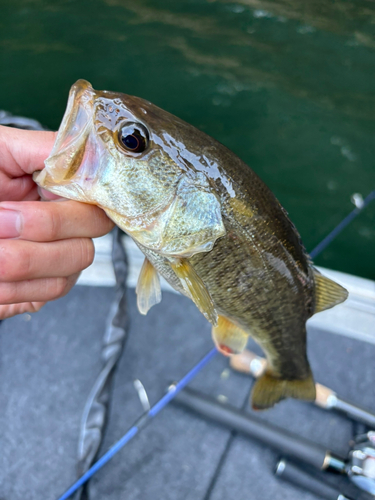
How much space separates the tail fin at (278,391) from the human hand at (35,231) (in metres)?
0.93

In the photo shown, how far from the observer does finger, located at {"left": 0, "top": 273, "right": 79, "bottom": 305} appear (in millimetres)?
1005

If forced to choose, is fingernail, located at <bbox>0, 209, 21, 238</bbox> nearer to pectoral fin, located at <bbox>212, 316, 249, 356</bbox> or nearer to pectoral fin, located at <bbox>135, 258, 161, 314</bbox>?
pectoral fin, located at <bbox>135, 258, 161, 314</bbox>

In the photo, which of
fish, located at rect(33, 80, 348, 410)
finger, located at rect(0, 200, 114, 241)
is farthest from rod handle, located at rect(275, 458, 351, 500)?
finger, located at rect(0, 200, 114, 241)

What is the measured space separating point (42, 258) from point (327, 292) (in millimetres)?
937

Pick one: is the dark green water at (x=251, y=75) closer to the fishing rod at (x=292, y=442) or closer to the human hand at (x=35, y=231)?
the fishing rod at (x=292, y=442)

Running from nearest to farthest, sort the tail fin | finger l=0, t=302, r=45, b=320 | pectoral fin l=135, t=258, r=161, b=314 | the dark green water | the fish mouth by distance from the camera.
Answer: the fish mouth, pectoral fin l=135, t=258, r=161, b=314, finger l=0, t=302, r=45, b=320, the tail fin, the dark green water

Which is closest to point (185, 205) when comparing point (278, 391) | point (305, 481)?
point (278, 391)

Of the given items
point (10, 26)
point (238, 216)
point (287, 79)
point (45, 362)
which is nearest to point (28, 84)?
point (10, 26)

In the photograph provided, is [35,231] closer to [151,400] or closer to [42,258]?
[42,258]

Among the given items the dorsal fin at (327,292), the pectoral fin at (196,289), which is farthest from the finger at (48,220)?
the dorsal fin at (327,292)

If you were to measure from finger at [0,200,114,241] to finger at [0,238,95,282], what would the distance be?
27mm

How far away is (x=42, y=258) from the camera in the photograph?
99 centimetres

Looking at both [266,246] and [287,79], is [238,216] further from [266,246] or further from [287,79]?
[287,79]

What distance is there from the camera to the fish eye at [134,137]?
0.94 m
